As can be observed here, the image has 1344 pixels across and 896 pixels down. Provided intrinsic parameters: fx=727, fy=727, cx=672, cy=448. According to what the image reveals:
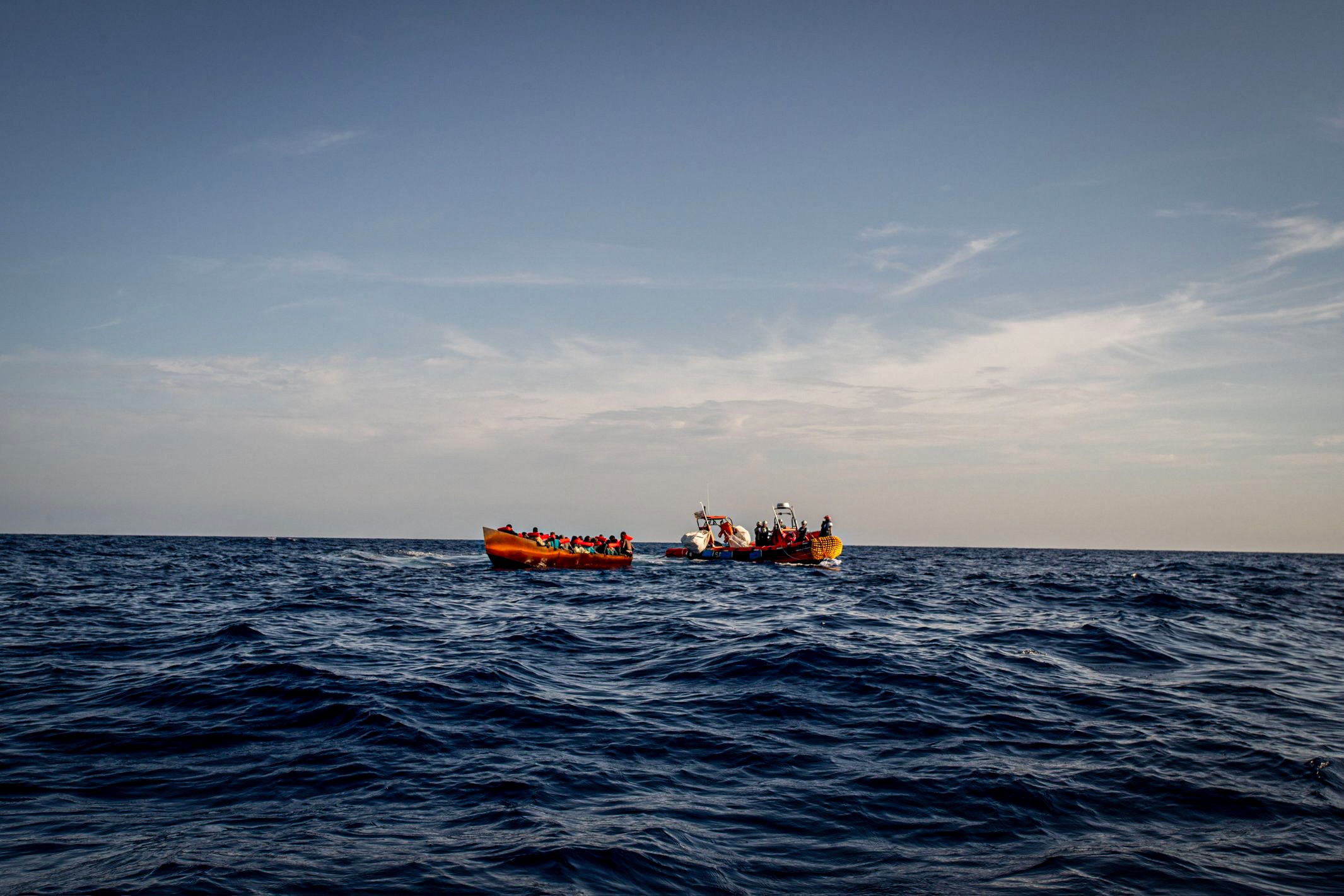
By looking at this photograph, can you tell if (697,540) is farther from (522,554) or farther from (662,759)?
(662,759)

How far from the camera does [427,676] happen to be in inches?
505

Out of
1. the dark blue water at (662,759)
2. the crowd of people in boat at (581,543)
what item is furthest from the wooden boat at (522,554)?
the dark blue water at (662,759)

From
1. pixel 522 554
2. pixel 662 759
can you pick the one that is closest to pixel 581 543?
pixel 522 554

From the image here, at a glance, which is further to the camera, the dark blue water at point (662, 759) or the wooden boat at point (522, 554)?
the wooden boat at point (522, 554)

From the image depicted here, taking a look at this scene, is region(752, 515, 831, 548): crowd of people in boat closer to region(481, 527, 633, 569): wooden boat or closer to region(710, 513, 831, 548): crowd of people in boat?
region(710, 513, 831, 548): crowd of people in boat

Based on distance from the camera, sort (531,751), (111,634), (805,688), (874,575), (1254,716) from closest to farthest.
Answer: (531,751), (1254,716), (805,688), (111,634), (874,575)

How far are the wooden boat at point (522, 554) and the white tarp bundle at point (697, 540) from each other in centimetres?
1889

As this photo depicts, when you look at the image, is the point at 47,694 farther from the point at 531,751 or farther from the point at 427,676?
the point at 531,751

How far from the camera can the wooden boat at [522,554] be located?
136 feet

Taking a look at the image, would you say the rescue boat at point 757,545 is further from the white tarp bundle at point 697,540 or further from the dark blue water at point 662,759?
the dark blue water at point 662,759

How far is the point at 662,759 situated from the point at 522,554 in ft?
113

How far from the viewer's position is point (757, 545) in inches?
2311

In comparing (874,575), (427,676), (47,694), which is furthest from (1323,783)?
(874,575)

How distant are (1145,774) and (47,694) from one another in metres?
15.5
